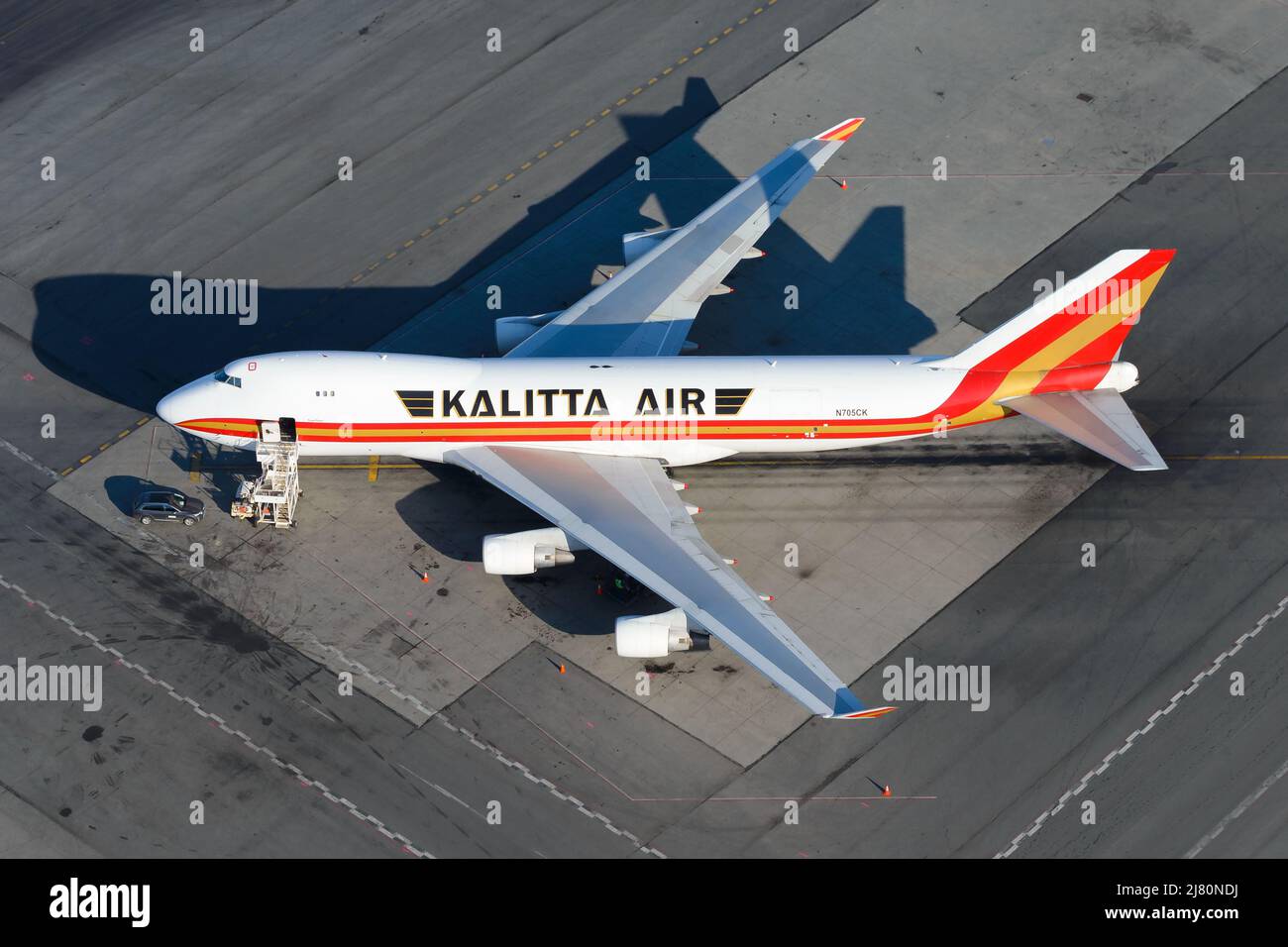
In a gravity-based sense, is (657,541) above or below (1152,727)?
above

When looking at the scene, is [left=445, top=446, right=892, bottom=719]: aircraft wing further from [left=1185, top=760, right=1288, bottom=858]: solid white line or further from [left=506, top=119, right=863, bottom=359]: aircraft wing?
[left=1185, top=760, right=1288, bottom=858]: solid white line

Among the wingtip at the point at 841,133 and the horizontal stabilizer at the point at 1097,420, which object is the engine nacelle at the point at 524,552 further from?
the wingtip at the point at 841,133

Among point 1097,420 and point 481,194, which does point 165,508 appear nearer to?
point 481,194

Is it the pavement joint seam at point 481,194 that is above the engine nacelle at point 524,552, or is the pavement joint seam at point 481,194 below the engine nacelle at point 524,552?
above

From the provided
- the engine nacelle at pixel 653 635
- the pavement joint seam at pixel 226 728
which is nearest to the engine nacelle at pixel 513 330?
the engine nacelle at pixel 653 635

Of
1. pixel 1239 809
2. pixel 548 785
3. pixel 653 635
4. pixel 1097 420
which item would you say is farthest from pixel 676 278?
pixel 1239 809

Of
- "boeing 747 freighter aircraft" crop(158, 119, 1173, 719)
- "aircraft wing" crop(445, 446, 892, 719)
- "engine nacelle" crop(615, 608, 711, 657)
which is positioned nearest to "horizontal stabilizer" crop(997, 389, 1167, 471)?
"boeing 747 freighter aircraft" crop(158, 119, 1173, 719)
